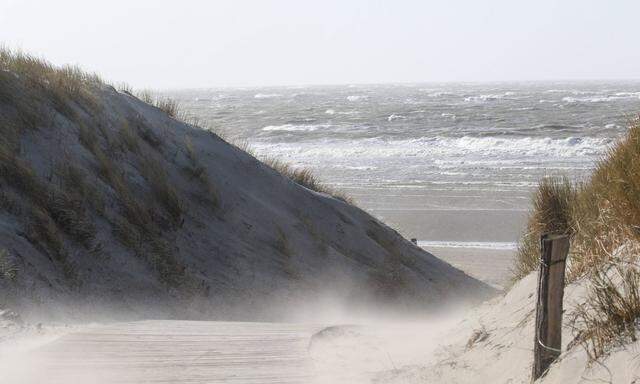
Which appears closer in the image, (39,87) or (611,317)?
(611,317)

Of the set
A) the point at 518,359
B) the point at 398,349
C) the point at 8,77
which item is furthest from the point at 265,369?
the point at 8,77

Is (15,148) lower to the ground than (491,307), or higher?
higher

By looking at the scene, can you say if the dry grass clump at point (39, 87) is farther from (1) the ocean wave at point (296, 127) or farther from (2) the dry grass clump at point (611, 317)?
(1) the ocean wave at point (296, 127)

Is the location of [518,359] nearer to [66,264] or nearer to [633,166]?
[633,166]

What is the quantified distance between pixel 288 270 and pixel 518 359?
5.48 m

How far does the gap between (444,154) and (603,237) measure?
27.2m

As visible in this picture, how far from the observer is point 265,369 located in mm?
5156

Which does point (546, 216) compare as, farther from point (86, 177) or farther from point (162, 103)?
point (162, 103)

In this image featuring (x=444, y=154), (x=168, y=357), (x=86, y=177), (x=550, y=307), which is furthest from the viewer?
(x=444, y=154)

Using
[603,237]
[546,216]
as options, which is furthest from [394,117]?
[603,237]

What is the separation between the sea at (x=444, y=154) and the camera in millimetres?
18422

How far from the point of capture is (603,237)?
5.16 metres

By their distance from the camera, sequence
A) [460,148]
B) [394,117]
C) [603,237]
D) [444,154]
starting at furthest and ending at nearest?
1. [394,117]
2. [460,148]
3. [444,154]
4. [603,237]

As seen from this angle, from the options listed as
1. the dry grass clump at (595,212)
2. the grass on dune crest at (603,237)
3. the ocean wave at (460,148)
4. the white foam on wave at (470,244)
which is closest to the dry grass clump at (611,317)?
the grass on dune crest at (603,237)
